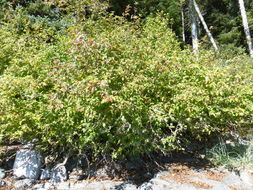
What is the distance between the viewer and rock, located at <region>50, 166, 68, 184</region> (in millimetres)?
4031

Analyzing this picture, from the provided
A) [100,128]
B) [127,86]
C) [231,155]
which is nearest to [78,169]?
[100,128]

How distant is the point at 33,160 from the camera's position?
419 cm

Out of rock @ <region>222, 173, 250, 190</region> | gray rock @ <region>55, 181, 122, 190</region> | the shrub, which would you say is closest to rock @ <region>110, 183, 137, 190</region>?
gray rock @ <region>55, 181, 122, 190</region>

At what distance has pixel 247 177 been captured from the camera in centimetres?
371

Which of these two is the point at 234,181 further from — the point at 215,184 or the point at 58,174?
the point at 58,174

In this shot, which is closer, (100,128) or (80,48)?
(80,48)

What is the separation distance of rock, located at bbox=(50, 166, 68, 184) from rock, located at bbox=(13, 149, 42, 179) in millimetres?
342

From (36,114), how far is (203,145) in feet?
12.0

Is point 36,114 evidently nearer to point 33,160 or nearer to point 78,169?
point 33,160

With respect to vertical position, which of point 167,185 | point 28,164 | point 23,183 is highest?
point 28,164

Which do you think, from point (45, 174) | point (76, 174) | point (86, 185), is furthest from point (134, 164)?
A: point (45, 174)

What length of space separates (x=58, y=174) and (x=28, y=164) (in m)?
0.62

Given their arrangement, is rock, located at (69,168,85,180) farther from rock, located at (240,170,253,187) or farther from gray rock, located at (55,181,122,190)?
rock, located at (240,170,253,187)

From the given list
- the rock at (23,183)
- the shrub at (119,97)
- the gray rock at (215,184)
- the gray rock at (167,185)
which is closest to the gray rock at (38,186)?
the rock at (23,183)
